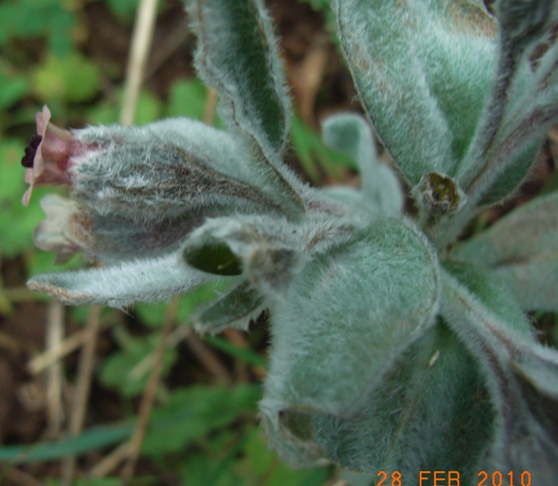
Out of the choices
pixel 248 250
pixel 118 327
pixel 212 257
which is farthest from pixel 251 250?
pixel 118 327

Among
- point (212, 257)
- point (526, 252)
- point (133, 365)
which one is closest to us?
point (212, 257)

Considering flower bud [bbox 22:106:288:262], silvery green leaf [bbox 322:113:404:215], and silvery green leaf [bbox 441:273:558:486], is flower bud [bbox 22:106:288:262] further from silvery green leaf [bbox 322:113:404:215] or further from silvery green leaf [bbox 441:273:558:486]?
silvery green leaf [bbox 322:113:404:215]

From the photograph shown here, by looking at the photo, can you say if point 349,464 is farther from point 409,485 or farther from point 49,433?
point 49,433

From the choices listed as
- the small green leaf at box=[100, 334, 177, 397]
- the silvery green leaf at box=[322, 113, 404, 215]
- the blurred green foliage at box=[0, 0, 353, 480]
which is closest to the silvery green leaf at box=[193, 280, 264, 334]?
the silvery green leaf at box=[322, 113, 404, 215]

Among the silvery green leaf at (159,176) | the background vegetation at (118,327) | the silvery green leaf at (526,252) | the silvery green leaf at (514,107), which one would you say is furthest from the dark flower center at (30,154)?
the background vegetation at (118,327)

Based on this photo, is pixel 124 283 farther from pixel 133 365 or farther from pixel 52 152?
pixel 133 365

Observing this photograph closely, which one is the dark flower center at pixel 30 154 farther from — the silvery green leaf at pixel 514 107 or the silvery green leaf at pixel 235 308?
the silvery green leaf at pixel 514 107
